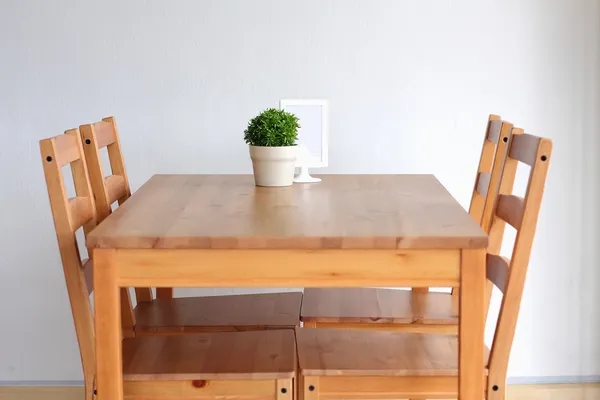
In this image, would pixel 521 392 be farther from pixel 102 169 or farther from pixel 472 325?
pixel 102 169

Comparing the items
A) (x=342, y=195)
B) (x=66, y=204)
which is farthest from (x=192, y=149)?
(x=66, y=204)

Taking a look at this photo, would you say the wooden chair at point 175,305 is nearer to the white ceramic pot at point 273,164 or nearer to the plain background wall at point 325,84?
the white ceramic pot at point 273,164

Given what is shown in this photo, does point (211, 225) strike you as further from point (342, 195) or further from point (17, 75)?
point (17, 75)

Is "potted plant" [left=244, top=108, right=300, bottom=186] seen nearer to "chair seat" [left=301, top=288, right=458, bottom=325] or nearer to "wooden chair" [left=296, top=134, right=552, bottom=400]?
"chair seat" [left=301, top=288, right=458, bottom=325]

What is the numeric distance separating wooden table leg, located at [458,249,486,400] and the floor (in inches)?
52.9

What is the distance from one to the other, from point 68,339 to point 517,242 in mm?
1882

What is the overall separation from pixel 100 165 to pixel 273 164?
1.46 ft

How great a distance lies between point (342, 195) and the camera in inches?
84.7

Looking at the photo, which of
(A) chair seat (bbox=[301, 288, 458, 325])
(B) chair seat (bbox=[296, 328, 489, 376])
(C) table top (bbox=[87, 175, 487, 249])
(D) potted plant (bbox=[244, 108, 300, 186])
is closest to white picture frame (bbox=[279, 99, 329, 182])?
(C) table top (bbox=[87, 175, 487, 249])

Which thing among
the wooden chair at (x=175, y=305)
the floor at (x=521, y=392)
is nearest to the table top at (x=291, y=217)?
the wooden chair at (x=175, y=305)

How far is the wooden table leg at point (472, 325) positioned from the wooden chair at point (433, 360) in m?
0.10

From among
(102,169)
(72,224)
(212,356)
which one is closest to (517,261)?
(212,356)

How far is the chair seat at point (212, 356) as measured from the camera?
5.83ft

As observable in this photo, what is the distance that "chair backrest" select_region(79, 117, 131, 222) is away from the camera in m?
2.16
